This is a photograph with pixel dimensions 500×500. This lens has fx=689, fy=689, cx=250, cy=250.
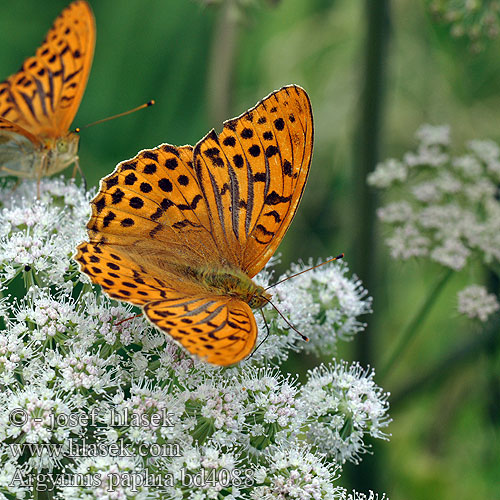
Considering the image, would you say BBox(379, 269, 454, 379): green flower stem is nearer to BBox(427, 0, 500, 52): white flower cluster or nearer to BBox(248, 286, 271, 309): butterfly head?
BBox(248, 286, 271, 309): butterfly head

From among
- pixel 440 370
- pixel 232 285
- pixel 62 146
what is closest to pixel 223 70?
pixel 62 146

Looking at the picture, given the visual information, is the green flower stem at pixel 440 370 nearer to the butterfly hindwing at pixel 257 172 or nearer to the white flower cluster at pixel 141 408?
the white flower cluster at pixel 141 408

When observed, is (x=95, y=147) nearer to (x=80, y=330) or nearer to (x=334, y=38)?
Result: (x=334, y=38)

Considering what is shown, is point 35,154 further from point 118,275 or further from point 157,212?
point 118,275

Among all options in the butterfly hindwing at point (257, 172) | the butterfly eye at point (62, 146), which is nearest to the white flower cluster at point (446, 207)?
the butterfly hindwing at point (257, 172)

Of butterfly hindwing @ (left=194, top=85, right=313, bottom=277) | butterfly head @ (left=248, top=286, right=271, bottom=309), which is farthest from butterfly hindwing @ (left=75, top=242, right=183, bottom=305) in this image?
butterfly hindwing @ (left=194, top=85, right=313, bottom=277)
